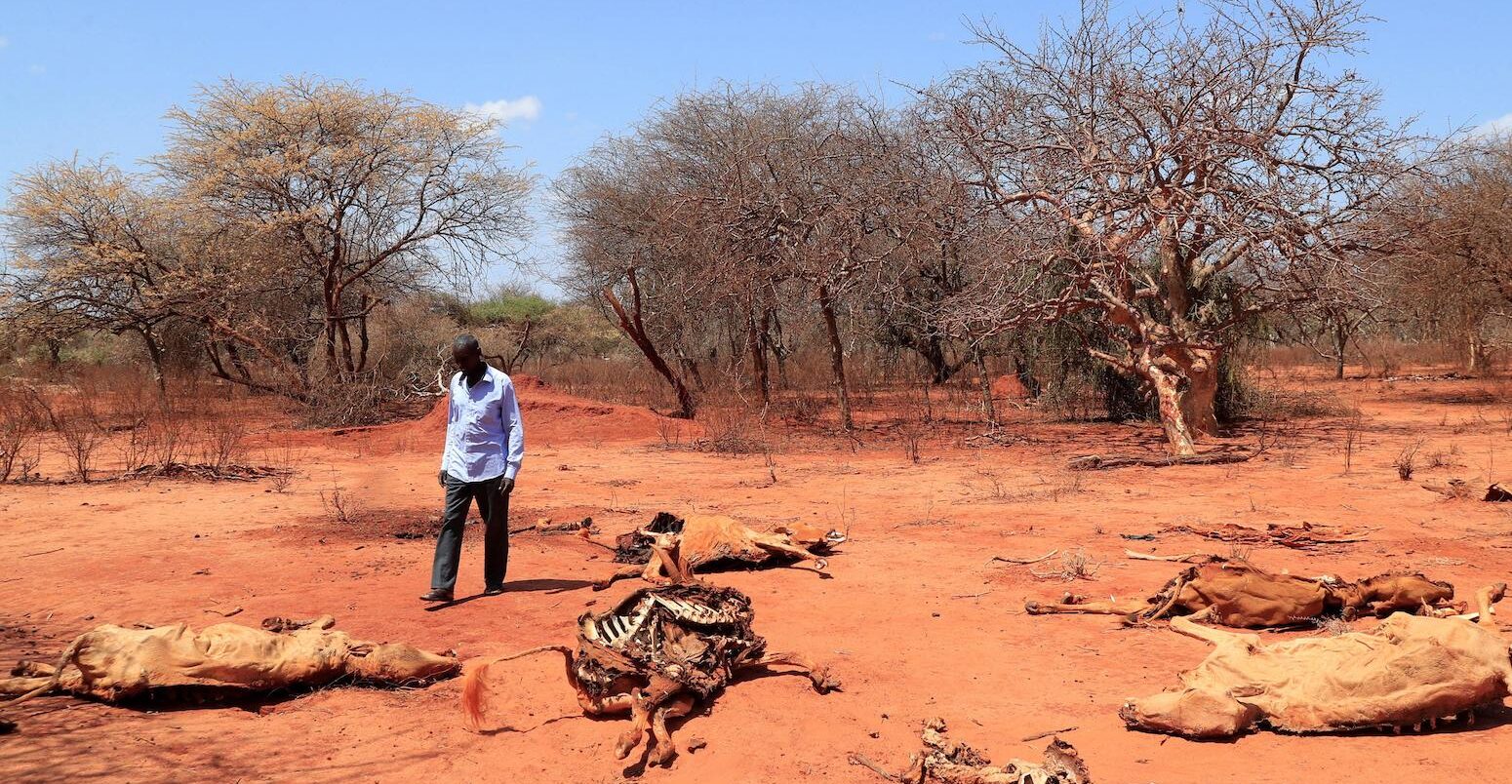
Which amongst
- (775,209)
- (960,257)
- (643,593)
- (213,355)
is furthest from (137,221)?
(643,593)

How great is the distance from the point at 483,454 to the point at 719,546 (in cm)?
159

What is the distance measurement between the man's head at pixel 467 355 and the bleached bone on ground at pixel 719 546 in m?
1.52

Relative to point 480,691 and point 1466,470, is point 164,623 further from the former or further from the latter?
point 1466,470

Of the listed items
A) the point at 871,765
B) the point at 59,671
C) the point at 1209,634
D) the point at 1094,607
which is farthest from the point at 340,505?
the point at 1209,634

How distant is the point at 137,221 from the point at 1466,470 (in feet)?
77.1

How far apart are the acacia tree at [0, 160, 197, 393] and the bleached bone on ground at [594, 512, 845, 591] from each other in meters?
16.0

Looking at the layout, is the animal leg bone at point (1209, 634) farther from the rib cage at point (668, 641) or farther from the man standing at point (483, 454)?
the man standing at point (483, 454)

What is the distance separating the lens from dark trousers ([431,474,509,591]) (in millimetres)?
6188

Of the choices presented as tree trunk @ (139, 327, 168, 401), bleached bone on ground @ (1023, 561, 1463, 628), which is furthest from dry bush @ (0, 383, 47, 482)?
bleached bone on ground @ (1023, 561, 1463, 628)

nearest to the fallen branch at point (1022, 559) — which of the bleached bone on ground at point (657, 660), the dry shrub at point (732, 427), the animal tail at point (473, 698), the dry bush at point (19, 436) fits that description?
the bleached bone on ground at point (657, 660)

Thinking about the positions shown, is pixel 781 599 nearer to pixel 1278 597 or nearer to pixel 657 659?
pixel 657 659

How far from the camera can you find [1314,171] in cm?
1316

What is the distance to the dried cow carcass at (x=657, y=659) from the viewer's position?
4.31 m

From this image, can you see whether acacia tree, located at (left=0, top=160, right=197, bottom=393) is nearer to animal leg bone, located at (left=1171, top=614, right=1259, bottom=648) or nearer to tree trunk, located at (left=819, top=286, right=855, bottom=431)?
tree trunk, located at (left=819, top=286, right=855, bottom=431)
